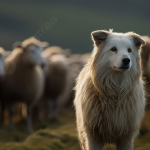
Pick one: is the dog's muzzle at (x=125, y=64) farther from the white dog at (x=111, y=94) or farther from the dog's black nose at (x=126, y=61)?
the white dog at (x=111, y=94)

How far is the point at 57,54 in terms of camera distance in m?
14.9

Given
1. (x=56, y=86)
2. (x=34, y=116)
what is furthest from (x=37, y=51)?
(x=34, y=116)

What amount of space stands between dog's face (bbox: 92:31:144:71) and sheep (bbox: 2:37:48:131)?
6310mm

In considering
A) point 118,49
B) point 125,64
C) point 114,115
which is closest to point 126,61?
point 125,64

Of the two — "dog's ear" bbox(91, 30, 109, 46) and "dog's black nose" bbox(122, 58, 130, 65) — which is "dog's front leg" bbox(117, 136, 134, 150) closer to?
"dog's black nose" bbox(122, 58, 130, 65)

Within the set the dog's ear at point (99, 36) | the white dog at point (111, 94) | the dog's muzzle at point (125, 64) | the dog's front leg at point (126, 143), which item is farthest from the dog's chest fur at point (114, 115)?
the dog's ear at point (99, 36)

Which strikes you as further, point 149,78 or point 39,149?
point 149,78

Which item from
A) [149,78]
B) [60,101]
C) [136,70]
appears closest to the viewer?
[136,70]

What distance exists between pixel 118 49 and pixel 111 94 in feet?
2.38

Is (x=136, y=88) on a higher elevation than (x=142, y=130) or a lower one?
higher

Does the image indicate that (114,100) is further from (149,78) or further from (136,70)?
(149,78)

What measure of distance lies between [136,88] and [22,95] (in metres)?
6.77

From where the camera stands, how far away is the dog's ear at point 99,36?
411 cm

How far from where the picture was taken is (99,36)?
164 inches
